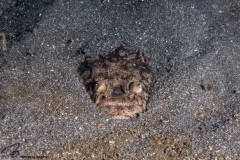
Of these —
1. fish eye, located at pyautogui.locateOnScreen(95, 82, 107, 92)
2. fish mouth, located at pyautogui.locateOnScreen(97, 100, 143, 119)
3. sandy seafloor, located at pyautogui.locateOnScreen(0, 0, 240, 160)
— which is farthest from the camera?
fish eye, located at pyautogui.locateOnScreen(95, 82, 107, 92)

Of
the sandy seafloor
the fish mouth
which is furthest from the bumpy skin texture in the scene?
the sandy seafloor

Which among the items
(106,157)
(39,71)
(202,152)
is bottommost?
(106,157)

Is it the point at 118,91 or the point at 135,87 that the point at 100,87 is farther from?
the point at 135,87

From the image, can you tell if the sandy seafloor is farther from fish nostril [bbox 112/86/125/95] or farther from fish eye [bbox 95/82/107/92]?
fish nostril [bbox 112/86/125/95]

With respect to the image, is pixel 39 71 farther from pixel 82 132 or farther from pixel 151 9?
pixel 151 9

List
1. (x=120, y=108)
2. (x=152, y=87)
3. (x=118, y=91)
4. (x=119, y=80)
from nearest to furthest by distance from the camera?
1. (x=120, y=108)
2. (x=118, y=91)
3. (x=119, y=80)
4. (x=152, y=87)

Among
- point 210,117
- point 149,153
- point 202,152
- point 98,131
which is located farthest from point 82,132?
point 210,117

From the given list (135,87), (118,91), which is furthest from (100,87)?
(135,87)
